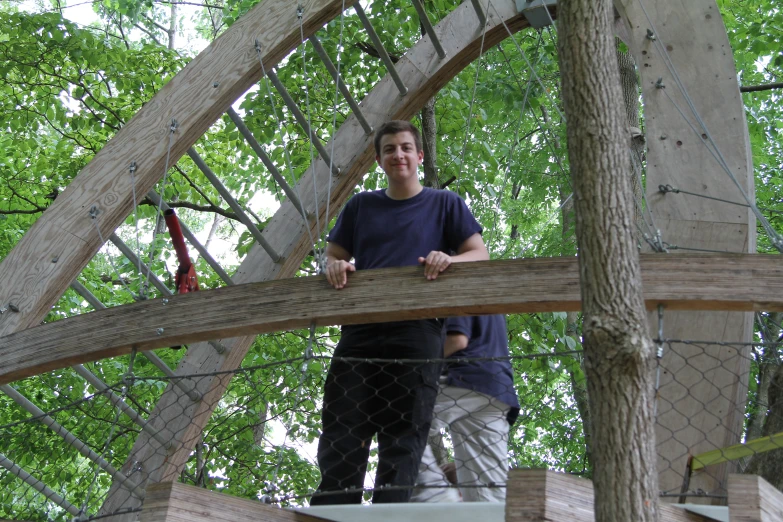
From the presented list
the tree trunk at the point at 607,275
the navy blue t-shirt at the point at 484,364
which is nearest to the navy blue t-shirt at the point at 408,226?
the navy blue t-shirt at the point at 484,364

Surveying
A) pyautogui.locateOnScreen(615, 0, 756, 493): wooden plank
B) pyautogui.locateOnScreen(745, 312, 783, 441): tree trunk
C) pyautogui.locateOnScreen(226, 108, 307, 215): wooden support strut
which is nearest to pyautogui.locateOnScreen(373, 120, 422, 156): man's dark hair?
pyautogui.locateOnScreen(226, 108, 307, 215): wooden support strut

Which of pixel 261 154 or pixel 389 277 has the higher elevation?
pixel 261 154

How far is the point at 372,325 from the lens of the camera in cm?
291

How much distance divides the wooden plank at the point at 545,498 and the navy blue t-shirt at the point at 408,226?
1.00m

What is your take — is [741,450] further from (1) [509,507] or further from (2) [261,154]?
(2) [261,154]

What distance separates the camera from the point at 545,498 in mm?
2078

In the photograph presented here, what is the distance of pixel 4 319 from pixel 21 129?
380 centimetres

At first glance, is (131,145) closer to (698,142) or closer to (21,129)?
(698,142)

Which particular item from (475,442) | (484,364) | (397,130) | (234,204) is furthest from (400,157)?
(234,204)

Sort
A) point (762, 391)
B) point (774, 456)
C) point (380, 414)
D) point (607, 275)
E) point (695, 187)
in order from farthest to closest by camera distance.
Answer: point (762, 391) < point (695, 187) < point (774, 456) < point (380, 414) < point (607, 275)

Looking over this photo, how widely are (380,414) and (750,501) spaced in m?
1.06

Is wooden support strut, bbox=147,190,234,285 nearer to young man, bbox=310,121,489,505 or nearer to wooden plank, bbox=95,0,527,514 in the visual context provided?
wooden plank, bbox=95,0,527,514

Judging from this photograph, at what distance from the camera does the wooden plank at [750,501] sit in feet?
6.97

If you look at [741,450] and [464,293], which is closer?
[741,450]
